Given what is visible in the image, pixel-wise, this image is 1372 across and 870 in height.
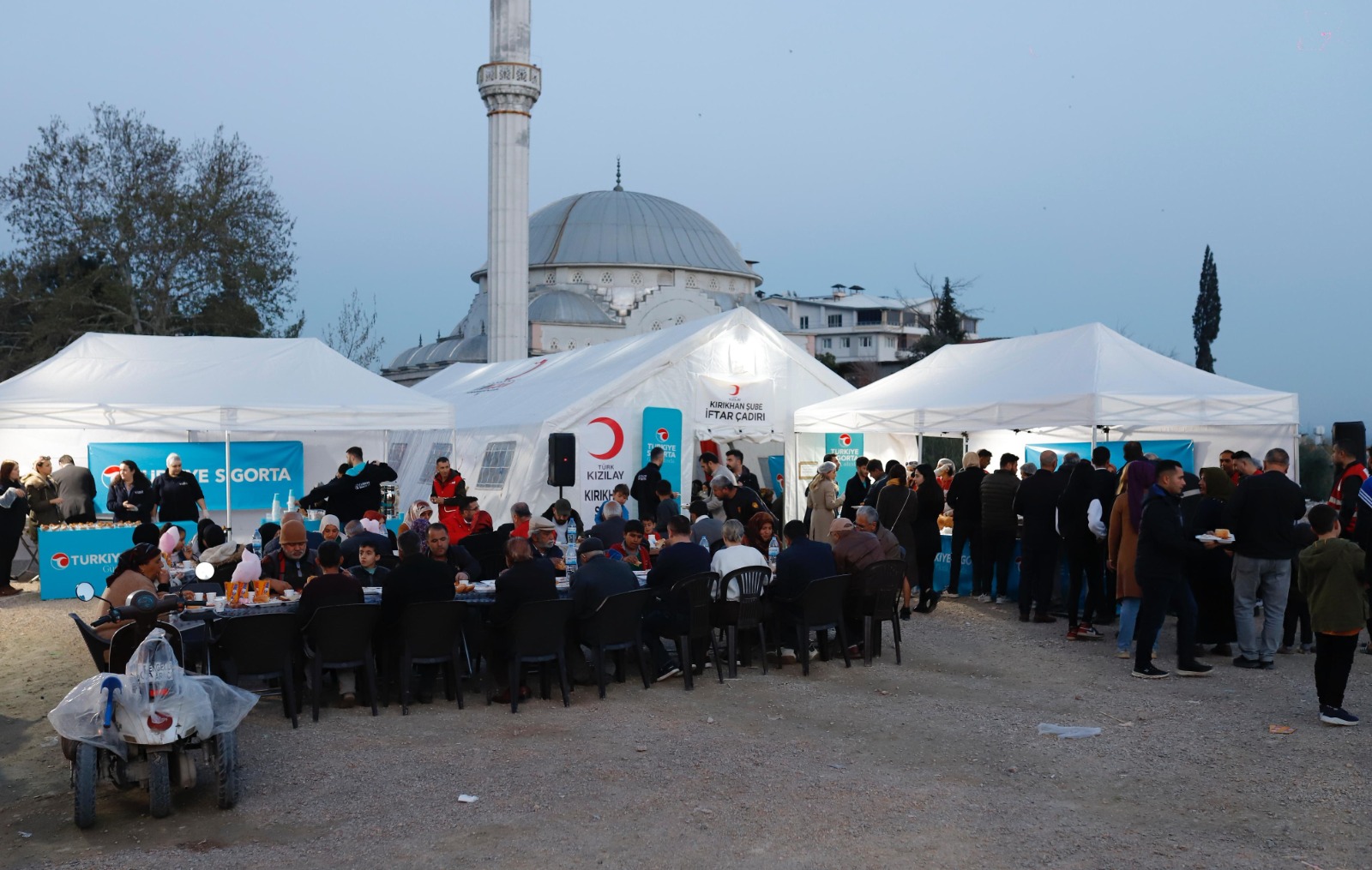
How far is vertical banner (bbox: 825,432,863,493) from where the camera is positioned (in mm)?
18234

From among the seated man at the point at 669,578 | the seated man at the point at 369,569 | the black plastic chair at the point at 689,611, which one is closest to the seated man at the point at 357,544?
the seated man at the point at 369,569

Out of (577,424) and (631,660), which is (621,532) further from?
(577,424)

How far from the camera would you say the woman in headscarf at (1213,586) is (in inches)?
388

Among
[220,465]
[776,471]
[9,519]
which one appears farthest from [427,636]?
[776,471]

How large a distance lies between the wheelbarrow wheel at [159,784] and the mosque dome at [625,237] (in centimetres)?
5252

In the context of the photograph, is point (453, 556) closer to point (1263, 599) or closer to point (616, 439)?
point (1263, 599)

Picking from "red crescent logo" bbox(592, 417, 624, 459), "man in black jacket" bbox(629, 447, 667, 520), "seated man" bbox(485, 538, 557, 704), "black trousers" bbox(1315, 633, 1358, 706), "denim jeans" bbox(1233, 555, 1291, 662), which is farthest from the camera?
"red crescent logo" bbox(592, 417, 624, 459)

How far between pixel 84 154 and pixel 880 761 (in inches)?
1236

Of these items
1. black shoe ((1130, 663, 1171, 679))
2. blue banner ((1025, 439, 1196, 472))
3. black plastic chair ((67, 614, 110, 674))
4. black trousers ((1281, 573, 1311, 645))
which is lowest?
black shoe ((1130, 663, 1171, 679))

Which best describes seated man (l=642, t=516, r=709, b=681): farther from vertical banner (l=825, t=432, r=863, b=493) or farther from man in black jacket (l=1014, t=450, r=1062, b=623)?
vertical banner (l=825, t=432, r=863, b=493)

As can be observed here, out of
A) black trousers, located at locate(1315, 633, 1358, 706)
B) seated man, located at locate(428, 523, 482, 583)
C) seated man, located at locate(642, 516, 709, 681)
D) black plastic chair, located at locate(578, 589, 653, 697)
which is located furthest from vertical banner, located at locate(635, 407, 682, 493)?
black trousers, located at locate(1315, 633, 1358, 706)

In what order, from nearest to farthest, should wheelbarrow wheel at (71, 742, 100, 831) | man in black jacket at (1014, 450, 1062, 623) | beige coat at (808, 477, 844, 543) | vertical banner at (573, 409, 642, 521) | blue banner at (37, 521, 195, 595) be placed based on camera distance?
wheelbarrow wheel at (71, 742, 100, 831) < man in black jacket at (1014, 450, 1062, 623) < beige coat at (808, 477, 844, 543) < blue banner at (37, 521, 195, 595) < vertical banner at (573, 409, 642, 521)

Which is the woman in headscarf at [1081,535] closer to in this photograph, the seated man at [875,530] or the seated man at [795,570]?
the seated man at [875,530]

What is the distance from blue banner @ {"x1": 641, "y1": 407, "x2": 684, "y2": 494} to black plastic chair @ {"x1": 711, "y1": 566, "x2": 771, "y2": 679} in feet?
26.9
